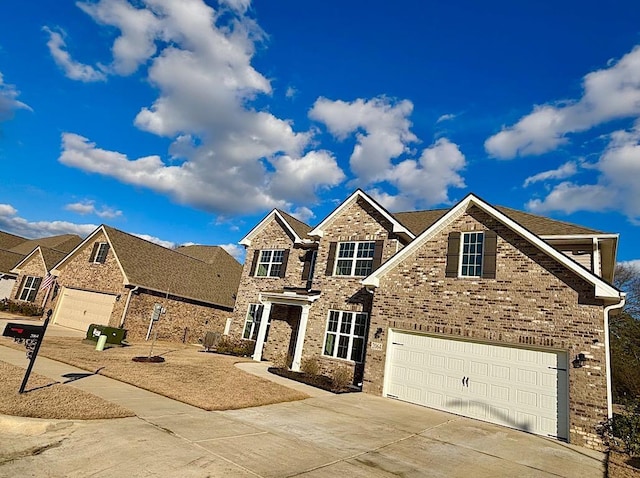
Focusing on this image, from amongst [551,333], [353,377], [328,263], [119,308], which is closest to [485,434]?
[551,333]

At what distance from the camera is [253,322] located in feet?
→ 68.4

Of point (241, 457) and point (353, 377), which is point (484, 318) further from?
point (241, 457)

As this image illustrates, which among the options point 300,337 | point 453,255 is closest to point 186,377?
point 300,337

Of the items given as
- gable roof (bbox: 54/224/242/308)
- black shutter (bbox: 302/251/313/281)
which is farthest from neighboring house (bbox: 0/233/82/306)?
black shutter (bbox: 302/251/313/281)

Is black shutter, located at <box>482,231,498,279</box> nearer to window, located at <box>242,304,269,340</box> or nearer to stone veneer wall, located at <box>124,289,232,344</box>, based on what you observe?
window, located at <box>242,304,269,340</box>

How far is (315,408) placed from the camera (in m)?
9.84

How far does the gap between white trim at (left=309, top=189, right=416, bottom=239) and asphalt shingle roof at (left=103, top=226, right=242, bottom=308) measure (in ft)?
35.6

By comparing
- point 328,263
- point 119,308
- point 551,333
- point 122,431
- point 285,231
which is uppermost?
point 285,231

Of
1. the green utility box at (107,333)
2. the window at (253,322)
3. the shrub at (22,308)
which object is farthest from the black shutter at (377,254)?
the shrub at (22,308)

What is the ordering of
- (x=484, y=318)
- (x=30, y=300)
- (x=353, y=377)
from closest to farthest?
(x=484, y=318) → (x=353, y=377) → (x=30, y=300)

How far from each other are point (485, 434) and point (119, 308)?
19.8m

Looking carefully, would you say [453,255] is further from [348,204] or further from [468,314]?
[348,204]

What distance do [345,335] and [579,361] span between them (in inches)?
332

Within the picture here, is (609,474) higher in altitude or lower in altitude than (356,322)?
lower
